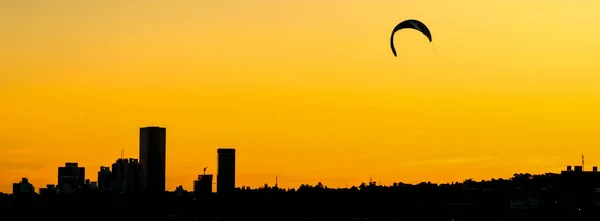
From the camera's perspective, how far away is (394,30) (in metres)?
70.9

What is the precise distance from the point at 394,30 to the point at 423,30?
1459 mm

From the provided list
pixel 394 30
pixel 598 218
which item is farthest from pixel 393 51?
pixel 598 218

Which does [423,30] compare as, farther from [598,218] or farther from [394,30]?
[598,218]

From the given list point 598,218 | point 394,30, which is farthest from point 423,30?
point 598,218

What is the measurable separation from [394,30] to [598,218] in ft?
438

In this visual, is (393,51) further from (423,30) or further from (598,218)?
(598,218)

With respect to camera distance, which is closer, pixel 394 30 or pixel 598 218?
pixel 394 30

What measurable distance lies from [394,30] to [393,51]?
3.13 m

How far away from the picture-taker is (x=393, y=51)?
6794 centimetres

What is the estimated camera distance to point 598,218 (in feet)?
652

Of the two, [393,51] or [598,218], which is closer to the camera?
[393,51]

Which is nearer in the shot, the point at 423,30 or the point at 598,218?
the point at 423,30
